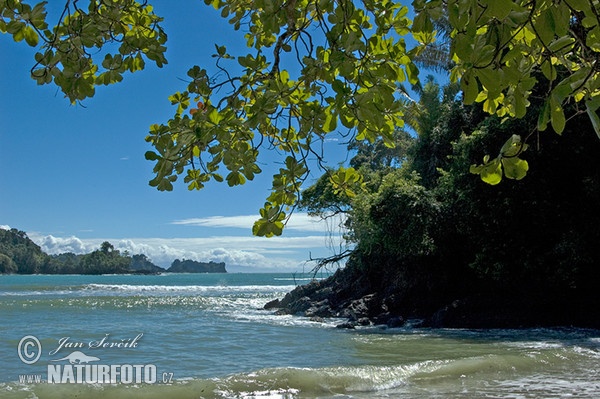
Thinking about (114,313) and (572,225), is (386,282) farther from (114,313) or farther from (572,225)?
(114,313)

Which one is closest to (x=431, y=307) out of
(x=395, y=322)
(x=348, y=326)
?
(x=395, y=322)

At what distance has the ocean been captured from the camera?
781 cm

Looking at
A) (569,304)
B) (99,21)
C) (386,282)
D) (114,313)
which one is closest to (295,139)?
(99,21)

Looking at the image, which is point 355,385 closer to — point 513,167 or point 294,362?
point 294,362

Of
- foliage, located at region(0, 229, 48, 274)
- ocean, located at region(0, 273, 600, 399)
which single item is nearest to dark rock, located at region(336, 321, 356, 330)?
ocean, located at region(0, 273, 600, 399)

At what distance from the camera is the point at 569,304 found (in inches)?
621

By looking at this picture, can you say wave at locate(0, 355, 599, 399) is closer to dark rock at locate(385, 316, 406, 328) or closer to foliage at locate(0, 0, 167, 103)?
foliage at locate(0, 0, 167, 103)

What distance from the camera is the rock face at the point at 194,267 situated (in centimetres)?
18650

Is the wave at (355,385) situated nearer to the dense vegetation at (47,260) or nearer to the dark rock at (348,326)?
the dark rock at (348,326)

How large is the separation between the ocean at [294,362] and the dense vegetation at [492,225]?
1.80 m

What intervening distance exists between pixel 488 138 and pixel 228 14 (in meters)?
13.4

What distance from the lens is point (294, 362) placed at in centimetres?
1052

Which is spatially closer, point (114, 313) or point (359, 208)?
point (359, 208)

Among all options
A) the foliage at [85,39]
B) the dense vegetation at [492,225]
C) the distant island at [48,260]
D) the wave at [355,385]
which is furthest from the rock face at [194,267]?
the foliage at [85,39]
